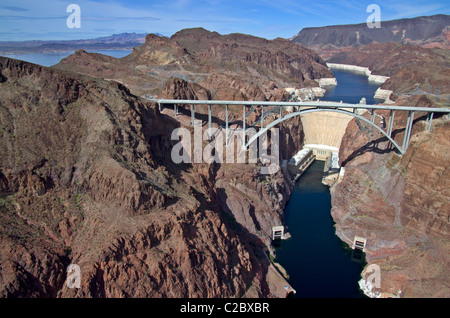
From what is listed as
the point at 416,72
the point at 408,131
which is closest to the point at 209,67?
the point at 408,131

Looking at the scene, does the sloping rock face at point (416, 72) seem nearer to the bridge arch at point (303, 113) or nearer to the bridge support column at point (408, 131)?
the bridge support column at point (408, 131)

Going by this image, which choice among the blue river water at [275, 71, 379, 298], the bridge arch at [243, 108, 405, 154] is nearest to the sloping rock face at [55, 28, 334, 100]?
the bridge arch at [243, 108, 405, 154]

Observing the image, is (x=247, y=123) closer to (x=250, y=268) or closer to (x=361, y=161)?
(x=361, y=161)

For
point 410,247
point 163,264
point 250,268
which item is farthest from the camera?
point 410,247

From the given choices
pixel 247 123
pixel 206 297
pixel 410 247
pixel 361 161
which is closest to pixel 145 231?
pixel 206 297

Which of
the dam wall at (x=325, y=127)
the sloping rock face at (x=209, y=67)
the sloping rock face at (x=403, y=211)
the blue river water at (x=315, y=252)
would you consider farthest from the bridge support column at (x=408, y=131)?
the sloping rock face at (x=209, y=67)

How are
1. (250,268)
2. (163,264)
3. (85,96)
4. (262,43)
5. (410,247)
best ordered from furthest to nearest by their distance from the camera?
(262,43) → (410,247) → (85,96) → (250,268) → (163,264)

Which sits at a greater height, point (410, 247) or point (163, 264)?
point (163, 264)
